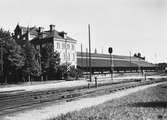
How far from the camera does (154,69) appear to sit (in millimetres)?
113562

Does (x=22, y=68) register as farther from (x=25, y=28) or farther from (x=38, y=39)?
(x=25, y=28)

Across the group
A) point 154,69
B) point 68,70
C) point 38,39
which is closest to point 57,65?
point 68,70

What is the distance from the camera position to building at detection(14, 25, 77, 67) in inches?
2510

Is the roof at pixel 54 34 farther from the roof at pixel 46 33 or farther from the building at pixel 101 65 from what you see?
the building at pixel 101 65

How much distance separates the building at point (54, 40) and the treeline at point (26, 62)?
1039 centimetres

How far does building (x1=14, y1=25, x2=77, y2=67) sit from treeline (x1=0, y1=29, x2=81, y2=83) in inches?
409

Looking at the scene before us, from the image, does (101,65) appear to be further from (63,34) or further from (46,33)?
(46,33)

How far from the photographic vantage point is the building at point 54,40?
6376 cm

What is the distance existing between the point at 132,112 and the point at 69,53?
54.4 meters

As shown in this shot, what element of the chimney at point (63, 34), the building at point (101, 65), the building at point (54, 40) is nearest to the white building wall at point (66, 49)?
the building at point (54, 40)

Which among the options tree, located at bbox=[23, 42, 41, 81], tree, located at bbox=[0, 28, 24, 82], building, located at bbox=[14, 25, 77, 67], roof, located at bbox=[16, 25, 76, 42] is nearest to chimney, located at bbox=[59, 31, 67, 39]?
building, located at bbox=[14, 25, 77, 67]

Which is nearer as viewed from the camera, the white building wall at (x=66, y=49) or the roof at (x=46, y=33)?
the white building wall at (x=66, y=49)

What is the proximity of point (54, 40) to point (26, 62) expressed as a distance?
20839 mm

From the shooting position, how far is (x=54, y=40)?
6284 centimetres
